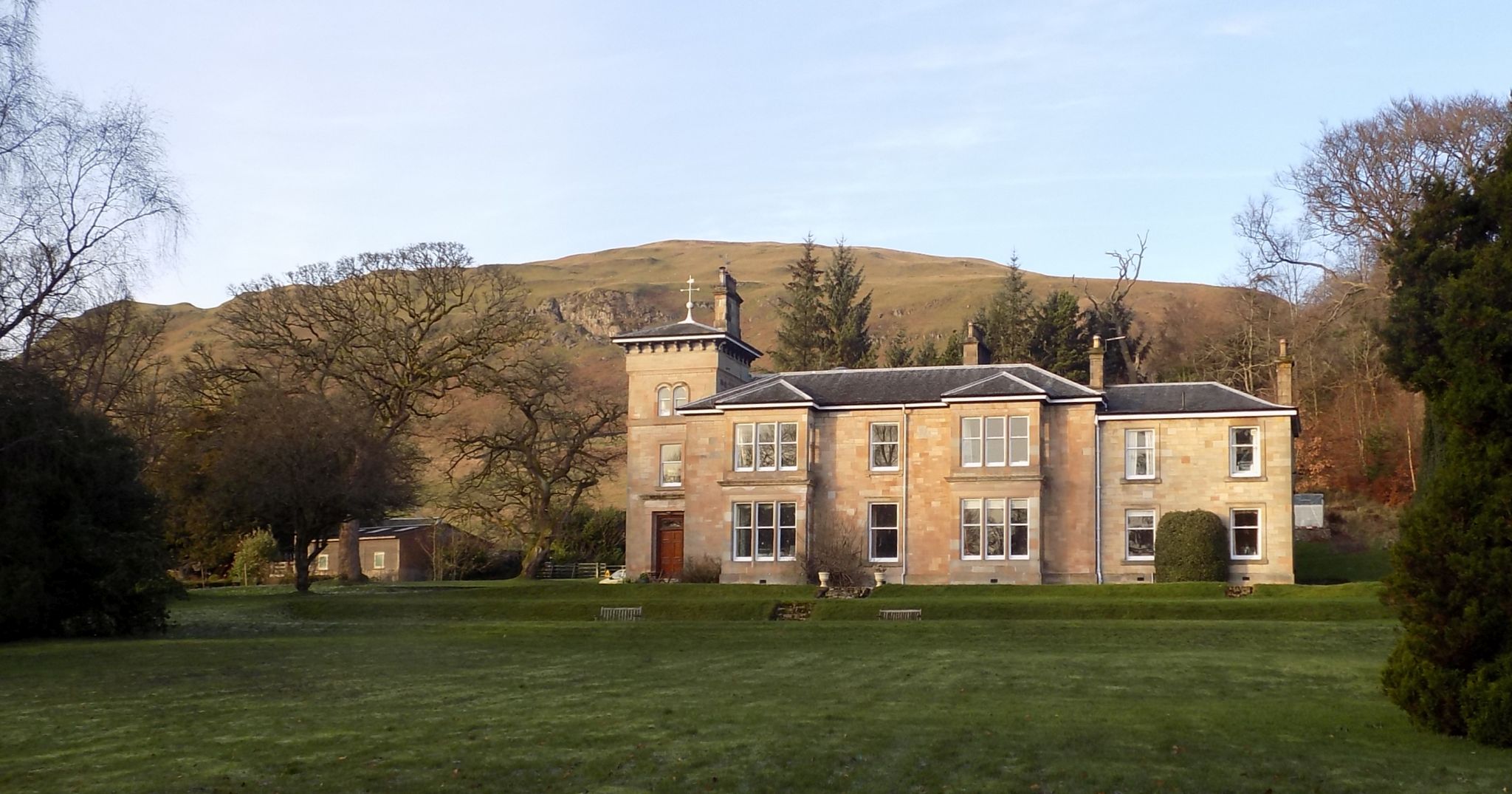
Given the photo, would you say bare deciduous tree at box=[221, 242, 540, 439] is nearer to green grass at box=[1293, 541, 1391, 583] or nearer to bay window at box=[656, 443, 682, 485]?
bay window at box=[656, 443, 682, 485]

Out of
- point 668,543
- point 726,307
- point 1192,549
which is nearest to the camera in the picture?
point 1192,549

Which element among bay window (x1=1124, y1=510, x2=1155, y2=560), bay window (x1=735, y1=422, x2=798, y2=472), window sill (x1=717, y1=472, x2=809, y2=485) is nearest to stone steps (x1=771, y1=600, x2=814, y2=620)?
window sill (x1=717, y1=472, x2=809, y2=485)

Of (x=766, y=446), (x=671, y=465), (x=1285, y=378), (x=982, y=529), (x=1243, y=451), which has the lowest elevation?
(x=982, y=529)

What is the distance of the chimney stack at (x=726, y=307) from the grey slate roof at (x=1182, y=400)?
46.8 ft

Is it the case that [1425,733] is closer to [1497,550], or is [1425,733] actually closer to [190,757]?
[1497,550]

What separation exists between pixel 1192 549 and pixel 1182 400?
501 centimetres

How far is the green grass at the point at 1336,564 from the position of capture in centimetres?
4278

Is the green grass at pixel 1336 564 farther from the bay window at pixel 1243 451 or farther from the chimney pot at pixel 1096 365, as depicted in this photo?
the chimney pot at pixel 1096 365

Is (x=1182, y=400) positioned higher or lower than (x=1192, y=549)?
higher

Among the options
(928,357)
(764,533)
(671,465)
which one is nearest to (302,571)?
(671,465)

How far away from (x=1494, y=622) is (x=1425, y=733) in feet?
5.05

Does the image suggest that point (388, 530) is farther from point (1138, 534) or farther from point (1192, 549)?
point (1192, 549)

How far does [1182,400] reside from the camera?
41.1m

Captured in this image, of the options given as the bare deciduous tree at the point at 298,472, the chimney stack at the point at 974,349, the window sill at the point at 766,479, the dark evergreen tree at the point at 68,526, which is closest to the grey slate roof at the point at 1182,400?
the chimney stack at the point at 974,349
